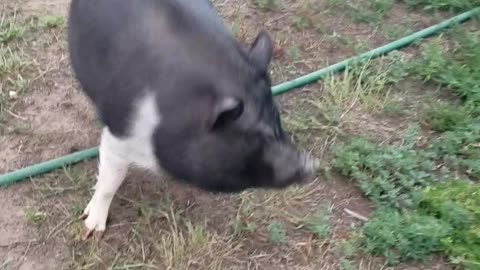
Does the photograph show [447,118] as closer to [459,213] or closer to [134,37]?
[459,213]

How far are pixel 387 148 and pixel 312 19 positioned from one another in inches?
36.6

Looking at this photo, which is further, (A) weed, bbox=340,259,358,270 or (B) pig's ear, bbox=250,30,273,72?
(A) weed, bbox=340,259,358,270

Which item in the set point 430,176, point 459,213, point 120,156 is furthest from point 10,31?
point 459,213

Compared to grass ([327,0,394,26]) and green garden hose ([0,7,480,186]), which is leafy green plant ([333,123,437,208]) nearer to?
green garden hose ([0,7,480,186])

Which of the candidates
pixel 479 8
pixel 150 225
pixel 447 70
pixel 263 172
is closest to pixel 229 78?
pixel 263 172

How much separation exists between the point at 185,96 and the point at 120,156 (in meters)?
0.45

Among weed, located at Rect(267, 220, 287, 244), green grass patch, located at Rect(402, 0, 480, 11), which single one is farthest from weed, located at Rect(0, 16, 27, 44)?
green grass patch, located at Rect(402, 0, 480, 11)

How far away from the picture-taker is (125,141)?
2621 mm

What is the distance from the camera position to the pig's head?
2.38 m

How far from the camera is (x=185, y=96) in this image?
2.41 meters

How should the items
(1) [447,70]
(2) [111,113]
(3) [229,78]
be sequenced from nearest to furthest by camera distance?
(3) [229,78] → (2) [111,113] → (1) [447,70]

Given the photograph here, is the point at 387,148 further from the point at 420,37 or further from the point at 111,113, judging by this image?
the point at 111,113

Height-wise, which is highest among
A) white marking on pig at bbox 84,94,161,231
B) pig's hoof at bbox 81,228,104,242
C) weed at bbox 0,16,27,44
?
white marking on pig at bbox 84,94,161,231

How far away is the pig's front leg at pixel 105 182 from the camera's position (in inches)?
108
